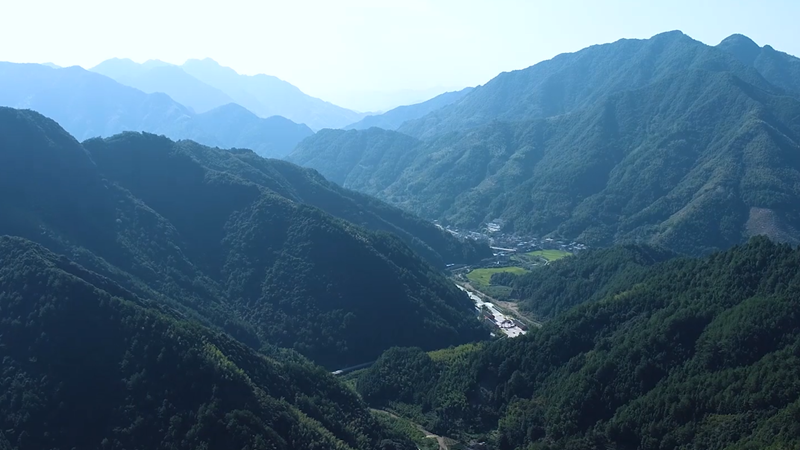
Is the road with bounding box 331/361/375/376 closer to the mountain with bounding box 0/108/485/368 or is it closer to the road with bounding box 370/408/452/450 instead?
the mountain with bounding box 0/108/485/368

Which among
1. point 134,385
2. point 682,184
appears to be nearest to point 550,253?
point 682,184

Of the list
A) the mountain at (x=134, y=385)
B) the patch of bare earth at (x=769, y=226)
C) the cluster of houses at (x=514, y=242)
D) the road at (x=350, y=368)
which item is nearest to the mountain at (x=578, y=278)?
the patch of bare earth at (x=769, y=226)

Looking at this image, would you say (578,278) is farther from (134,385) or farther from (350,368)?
(134,385)

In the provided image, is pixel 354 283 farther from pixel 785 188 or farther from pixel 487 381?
pixel 785 188


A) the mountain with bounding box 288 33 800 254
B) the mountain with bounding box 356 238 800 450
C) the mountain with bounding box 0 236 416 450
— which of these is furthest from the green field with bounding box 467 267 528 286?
the mountain with bounding box 0 236 416 450

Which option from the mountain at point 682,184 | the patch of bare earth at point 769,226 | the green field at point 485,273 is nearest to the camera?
the green field at point 485,273

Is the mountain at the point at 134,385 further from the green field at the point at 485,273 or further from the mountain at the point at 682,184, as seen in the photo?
the mountain at the point at 682,184
